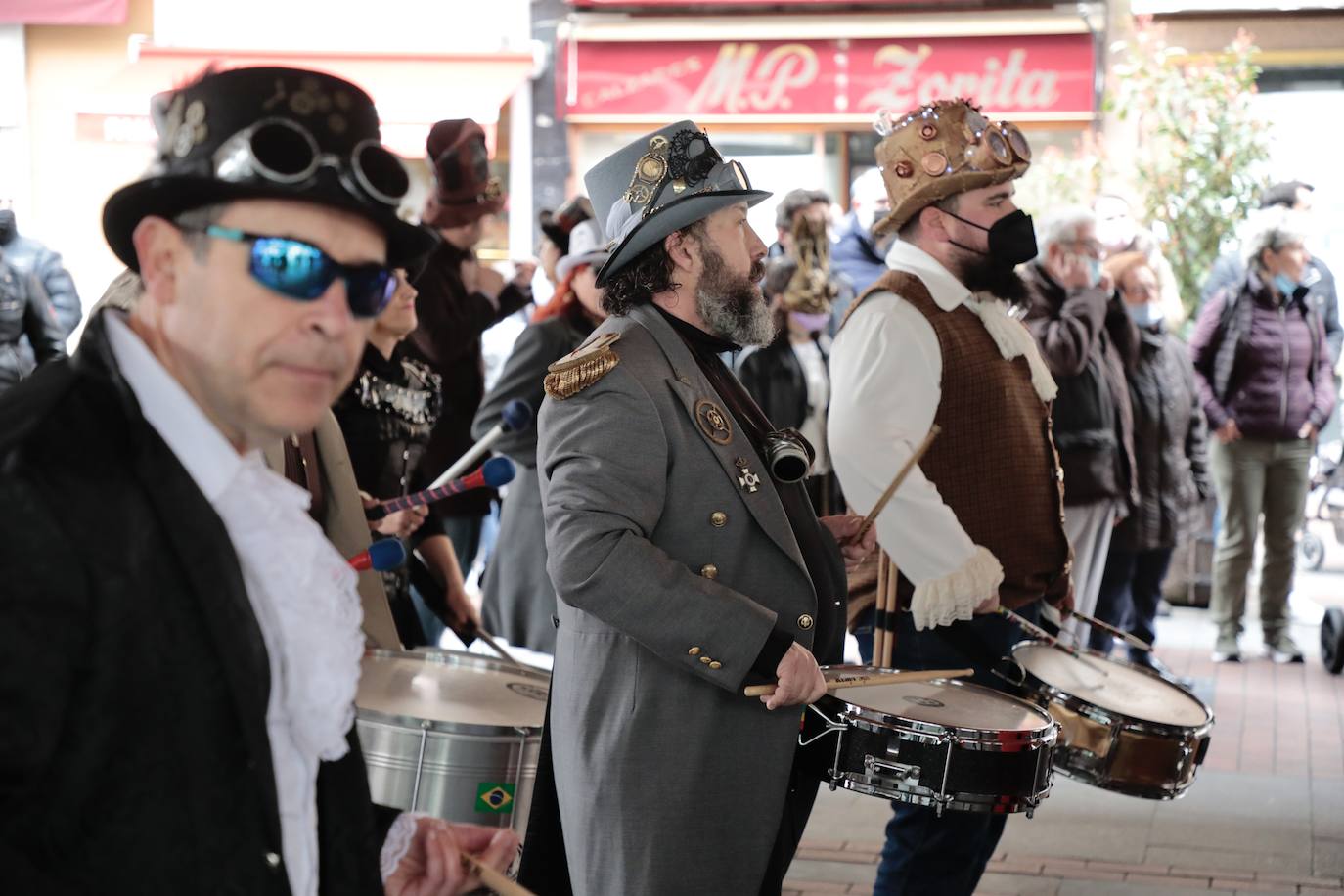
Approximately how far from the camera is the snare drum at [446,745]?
114 inches

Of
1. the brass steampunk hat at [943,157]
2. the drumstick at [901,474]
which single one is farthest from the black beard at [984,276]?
the drumstick at [901,474]

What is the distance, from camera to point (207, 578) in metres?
1.40

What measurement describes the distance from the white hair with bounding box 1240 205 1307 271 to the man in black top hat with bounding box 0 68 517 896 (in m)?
7.13

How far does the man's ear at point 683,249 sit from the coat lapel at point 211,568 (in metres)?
1.72

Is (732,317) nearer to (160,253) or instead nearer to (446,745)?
(446,745)

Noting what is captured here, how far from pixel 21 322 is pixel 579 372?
18.9 ft

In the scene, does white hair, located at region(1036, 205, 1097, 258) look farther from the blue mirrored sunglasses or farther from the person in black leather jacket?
Answer: the blue mirrored sunglasses

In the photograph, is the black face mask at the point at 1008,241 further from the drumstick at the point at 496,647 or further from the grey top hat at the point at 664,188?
the drumstick at the point at 496,647

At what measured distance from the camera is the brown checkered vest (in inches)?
151

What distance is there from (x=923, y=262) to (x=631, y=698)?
5.18 feet

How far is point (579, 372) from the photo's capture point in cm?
287

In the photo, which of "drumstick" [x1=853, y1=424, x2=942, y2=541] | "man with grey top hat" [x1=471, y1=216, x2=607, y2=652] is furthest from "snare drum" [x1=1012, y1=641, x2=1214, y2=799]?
"man with grey top hat" [x1=471, y1=216, x2=607, y2=652]

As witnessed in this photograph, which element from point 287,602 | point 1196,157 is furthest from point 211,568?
point 1196,157

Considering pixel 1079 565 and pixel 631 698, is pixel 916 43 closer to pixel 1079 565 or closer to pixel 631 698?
pixel 1079 565
